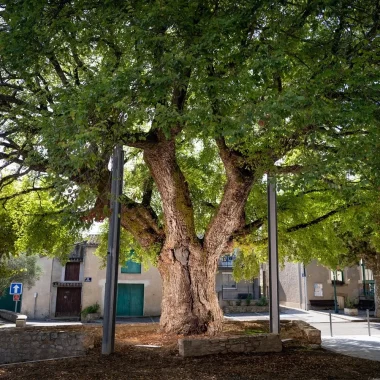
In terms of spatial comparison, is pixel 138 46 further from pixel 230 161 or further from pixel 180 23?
pixel 230 161

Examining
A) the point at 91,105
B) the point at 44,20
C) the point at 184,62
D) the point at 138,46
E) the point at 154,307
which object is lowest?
the point at 154,307

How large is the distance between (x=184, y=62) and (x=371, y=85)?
3.36m

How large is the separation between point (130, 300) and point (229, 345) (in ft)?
74.0

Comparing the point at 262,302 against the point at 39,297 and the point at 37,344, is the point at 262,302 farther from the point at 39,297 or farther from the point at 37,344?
the point at 37,344

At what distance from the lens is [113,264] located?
34.8 ft

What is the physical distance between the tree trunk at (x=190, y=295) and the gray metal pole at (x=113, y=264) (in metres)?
2.38

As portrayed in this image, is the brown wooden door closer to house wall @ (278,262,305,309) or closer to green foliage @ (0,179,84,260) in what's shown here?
green foliage @ (0,179,84,260)

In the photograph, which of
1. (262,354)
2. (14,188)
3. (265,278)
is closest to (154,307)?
(265,278)

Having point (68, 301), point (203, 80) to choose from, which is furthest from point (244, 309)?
point (203, 80)

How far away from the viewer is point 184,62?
7488 millimetres

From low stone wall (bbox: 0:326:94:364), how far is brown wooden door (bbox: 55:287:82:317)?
22.3 metres

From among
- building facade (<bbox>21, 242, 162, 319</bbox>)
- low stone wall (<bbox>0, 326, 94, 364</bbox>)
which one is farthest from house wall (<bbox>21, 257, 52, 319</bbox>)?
low stone wall (<bbox>0, 326, 94, 364</bbox>)

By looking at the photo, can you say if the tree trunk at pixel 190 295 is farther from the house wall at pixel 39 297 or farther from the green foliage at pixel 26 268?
the house wall at pixel 39 297

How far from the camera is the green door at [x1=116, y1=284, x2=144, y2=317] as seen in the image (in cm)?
3167
